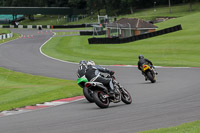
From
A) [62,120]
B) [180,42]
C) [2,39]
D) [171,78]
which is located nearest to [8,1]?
[2,39]

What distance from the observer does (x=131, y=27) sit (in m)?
56.0

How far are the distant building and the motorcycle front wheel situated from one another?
42127 millimetres

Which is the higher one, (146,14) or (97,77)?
(97,77)

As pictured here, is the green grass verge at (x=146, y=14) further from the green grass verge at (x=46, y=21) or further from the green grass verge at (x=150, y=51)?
the green grass verge at (x=150, y=51)

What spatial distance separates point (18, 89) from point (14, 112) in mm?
5557

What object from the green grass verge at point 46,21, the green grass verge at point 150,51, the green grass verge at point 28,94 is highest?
the green grass verge at point 28,94

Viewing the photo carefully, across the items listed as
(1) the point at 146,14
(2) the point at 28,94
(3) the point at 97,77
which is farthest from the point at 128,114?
(1) the point at 146,14

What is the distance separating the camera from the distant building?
55.6 m

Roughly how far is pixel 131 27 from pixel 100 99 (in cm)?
4300

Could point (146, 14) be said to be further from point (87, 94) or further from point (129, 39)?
point (87, 94)

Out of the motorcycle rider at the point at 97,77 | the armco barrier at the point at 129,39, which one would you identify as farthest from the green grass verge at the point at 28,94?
the armco barrier at the point at 129,39

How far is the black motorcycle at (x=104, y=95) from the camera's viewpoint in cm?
1353

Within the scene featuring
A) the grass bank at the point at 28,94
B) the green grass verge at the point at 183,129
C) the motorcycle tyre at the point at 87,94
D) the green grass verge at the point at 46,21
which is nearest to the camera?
the green grass verge at the point at 183,129

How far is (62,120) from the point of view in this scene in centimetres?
1182
